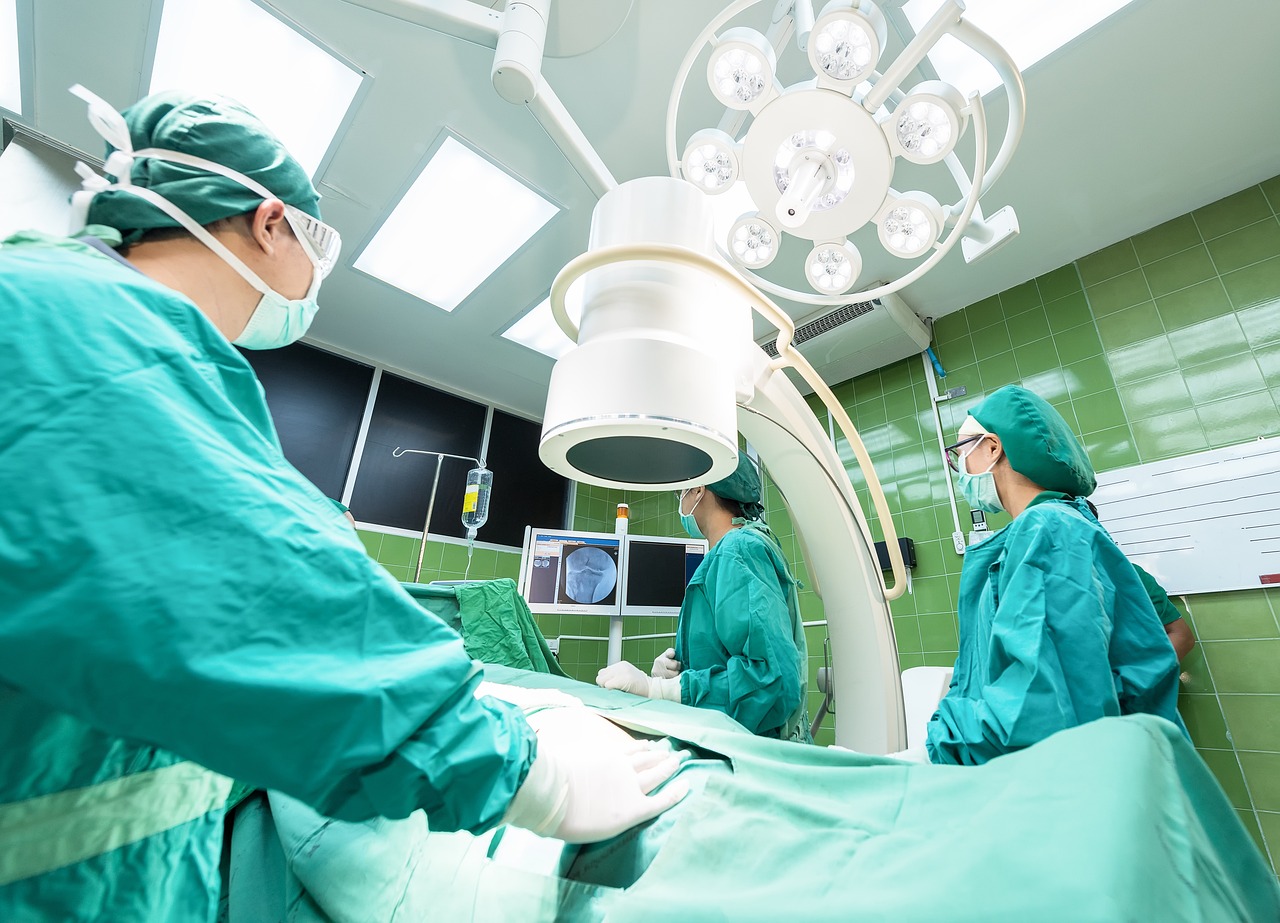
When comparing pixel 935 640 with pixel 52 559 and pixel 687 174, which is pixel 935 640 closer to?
pixel 687 174

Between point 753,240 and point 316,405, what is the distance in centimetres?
323

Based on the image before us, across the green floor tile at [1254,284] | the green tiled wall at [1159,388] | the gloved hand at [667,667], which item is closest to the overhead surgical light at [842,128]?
the gloved hand at [667,667]

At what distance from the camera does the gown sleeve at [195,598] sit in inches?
12.7

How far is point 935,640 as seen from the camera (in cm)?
265

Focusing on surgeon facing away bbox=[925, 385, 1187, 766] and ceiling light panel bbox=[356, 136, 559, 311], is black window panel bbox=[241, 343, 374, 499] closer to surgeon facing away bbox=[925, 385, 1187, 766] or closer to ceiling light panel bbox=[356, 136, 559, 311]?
ceiling light panel bbox=[356, 136, 559, 311]

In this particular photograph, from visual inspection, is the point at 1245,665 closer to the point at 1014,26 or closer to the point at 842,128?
the point at 1014,26

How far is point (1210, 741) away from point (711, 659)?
6.21ft

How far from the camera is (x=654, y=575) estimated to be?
10.6 ft

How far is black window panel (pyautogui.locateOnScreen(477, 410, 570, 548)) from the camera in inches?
159

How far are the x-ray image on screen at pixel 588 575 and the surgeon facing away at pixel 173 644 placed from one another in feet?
8.21

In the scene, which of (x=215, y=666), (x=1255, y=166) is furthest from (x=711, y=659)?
(x=1255, y=166)

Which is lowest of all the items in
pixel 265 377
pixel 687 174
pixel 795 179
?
pixel 795 179

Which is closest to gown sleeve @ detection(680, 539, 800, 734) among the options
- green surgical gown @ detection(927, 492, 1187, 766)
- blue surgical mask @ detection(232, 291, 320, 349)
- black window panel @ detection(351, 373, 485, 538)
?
green surgical gown @ detection(927, 492, 1187, 766)

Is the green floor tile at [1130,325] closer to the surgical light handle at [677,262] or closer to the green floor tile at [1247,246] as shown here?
the green floor tile at [1247,246]
